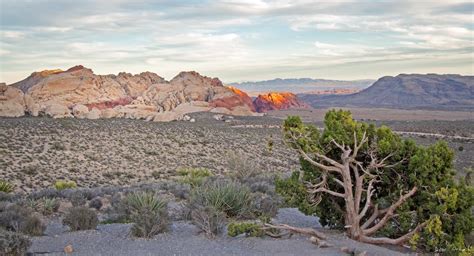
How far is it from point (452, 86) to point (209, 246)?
7660 inches

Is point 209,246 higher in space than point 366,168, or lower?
lower

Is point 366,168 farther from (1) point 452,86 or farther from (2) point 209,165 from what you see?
(1) point 452,86

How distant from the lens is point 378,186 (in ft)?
37.9

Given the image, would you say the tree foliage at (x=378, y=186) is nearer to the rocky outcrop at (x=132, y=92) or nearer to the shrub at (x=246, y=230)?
the shrub at (x=246, y=230)

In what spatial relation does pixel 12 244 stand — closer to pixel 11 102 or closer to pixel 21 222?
pixel 21 222

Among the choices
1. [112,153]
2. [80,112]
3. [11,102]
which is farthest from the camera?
[80,112]

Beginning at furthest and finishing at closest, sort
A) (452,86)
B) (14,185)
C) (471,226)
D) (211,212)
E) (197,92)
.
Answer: (452,86) < (197,92) < (14,185) < (211,212) < (471,226)

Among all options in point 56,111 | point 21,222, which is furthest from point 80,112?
point 21,222

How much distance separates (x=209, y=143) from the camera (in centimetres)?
4356

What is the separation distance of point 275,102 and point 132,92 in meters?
48.9

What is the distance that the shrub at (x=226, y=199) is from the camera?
527 inches

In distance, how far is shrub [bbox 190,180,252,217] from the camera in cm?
1338

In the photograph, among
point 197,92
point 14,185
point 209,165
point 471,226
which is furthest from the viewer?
point 197,92

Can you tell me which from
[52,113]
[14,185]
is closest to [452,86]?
[52,113]
